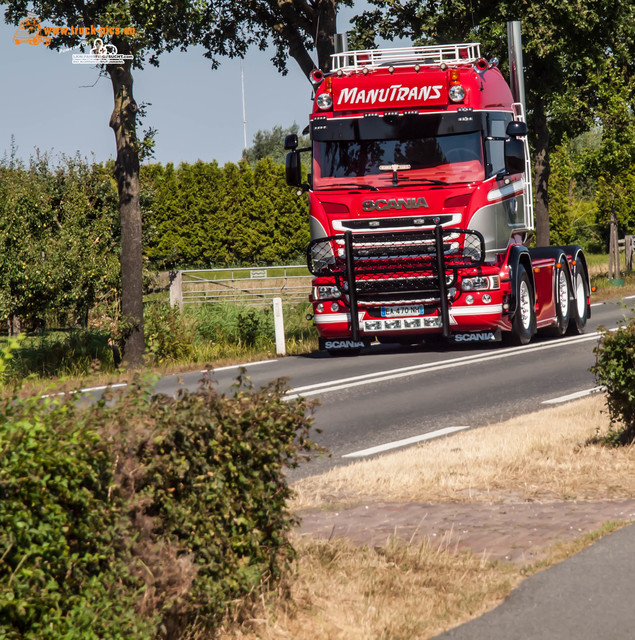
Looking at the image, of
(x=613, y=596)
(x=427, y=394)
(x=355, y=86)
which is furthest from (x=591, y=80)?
(x=613, y=596)

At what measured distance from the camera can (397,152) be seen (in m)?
16.6

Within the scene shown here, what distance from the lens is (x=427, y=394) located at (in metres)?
13.8

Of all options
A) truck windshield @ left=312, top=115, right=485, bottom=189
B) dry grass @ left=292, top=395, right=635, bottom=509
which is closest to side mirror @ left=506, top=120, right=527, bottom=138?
truck windshield @ left=312, top=115, right=485, bottom=189

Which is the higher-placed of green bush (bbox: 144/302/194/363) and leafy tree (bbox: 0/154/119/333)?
leafy tree (bbox: 0/154/119/333)

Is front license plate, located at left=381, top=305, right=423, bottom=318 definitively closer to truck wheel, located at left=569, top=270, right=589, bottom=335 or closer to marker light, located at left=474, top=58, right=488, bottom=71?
marker light, located at left=474, top=58, right=488, bottom=71

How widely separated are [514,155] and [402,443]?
7535mm

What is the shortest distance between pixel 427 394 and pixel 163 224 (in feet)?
115

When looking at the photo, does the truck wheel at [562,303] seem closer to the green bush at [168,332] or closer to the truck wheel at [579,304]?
the truck wheel at [579,304]

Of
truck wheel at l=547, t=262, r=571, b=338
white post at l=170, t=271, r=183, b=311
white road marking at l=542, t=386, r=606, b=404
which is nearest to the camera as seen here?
white road marking at l=542, t=386, r=606, b=404

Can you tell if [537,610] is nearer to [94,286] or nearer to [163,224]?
[94,286]

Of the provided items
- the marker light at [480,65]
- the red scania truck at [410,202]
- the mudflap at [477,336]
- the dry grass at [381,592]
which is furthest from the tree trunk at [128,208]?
the dry grass at [381,592]

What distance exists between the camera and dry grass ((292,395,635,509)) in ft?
24.7

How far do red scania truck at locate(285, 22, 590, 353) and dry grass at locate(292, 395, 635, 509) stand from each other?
6.77 m

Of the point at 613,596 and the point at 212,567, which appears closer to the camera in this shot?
the point at 212,567
